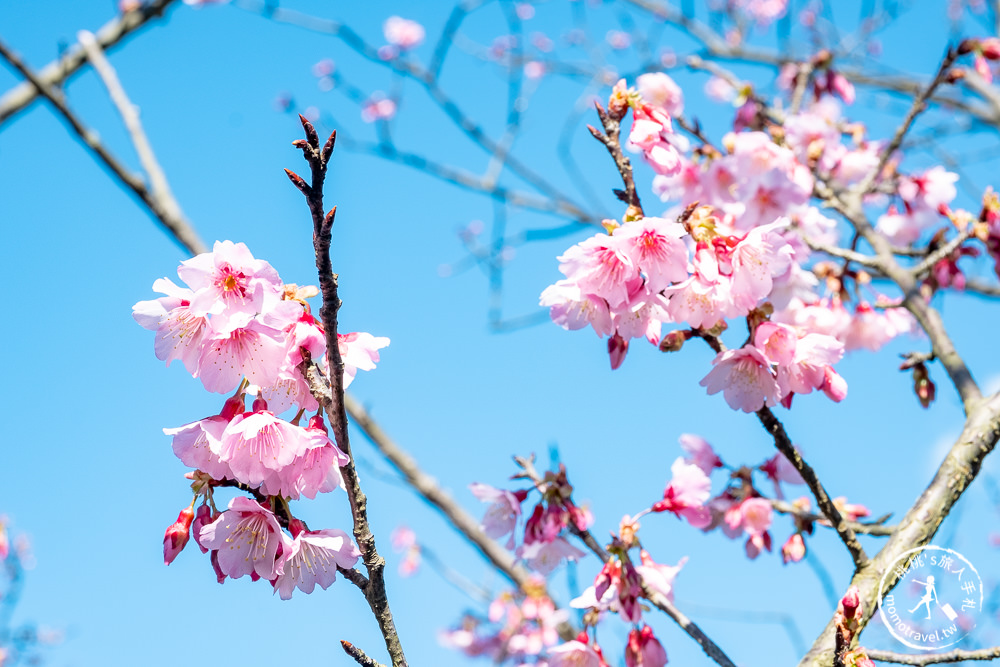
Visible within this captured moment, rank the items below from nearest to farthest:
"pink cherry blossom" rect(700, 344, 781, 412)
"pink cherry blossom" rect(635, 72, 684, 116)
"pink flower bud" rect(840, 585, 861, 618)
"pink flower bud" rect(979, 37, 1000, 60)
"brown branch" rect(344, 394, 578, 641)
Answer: "pink flower bud" rect(840, 585, 861, 618), "pink cherry blossom" rect(700, 344, 781, 412), "pink cherry blossom" rect(635, 72, 684, 116), "brown branch" rect(344, 394, 578, 641), "pink flower bud" rect(979, 37, 1000, 60)

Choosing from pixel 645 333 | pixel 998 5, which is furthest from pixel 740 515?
pixel 998 5

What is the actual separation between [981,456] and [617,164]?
3.92 feet

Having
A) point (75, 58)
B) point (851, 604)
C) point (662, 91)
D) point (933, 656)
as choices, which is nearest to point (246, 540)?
point (851, 604)

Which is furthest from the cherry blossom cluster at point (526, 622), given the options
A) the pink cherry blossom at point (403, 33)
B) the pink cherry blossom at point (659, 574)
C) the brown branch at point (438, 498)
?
the pink cherry blossom at point (403, 33)

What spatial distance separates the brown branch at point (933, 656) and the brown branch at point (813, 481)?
22 centimetres

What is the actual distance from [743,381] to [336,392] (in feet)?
3.35

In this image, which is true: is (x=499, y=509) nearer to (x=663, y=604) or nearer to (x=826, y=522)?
(x=663, y=604)

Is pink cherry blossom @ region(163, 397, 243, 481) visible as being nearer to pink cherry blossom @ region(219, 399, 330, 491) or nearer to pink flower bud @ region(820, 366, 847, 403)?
pink cherry blossom @ region(219, 399, 330, 491)

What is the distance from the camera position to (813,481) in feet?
5.74

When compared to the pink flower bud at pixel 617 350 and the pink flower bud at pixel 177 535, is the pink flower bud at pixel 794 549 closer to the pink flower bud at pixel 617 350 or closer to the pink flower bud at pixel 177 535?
the pink flower bud at pixel 617 350

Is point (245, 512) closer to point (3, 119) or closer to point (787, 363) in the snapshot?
point (787, 363)

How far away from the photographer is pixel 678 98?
2.48 metres

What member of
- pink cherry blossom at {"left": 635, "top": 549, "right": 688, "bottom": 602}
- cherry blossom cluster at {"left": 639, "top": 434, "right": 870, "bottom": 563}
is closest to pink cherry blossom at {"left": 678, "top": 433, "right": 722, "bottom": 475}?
cherry blossom cluster at {"left": 639, "top": 434, "right": 870, "bottom": 563}

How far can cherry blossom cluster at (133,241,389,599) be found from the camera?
4.02 feet
